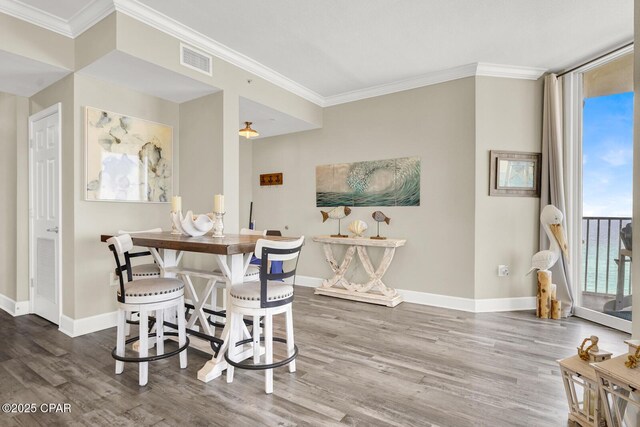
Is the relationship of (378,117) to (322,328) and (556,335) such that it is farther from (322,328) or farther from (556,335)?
(556,335)

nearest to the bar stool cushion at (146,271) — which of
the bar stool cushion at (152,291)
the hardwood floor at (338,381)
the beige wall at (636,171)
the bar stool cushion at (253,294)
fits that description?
the bar stool cushion at (152,291)

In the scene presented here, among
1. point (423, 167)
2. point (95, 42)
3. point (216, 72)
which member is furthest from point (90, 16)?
point (423, 167)

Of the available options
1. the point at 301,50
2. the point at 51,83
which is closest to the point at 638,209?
the point at 301,50

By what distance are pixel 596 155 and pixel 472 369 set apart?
272 centimetres

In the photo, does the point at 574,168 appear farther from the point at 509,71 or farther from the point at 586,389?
the point at 586,389

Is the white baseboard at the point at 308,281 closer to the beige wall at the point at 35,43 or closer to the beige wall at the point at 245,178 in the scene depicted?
the beige wall at the point at 245,178

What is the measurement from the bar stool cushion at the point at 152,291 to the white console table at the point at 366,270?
2.41 metres

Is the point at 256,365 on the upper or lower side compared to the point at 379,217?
lower

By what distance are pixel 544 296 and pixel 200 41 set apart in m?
4.30

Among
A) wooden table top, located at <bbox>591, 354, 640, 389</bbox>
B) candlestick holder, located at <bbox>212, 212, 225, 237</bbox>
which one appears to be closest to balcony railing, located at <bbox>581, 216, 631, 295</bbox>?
wooden table top, located at <bbox>591, 354, 640, 389</bbox>

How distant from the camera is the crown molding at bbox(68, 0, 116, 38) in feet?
8.42

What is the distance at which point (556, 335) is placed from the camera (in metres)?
3.04

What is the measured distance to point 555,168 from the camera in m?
3.62

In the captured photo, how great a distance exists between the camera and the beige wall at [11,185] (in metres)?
3.49
